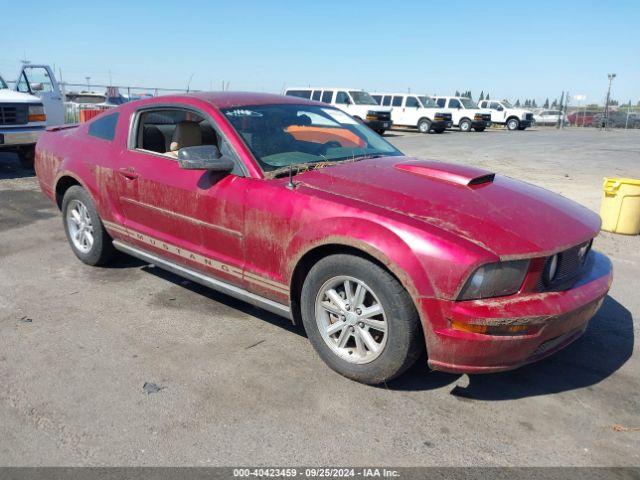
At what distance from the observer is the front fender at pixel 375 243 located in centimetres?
281

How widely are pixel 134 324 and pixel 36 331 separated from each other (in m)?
0.65

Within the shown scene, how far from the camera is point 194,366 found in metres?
3.39

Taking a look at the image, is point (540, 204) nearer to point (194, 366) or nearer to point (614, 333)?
point (614, 333)

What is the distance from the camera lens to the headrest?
14.7 ft

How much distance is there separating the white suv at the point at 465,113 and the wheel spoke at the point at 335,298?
96.8 feet

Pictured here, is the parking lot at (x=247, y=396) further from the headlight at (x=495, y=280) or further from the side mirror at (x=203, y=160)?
the side mirror at (x=203, y=160)

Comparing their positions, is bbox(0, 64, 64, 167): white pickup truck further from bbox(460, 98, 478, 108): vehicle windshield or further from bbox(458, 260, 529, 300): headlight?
bbox(460, 98, 478, 108): vehicle windshield

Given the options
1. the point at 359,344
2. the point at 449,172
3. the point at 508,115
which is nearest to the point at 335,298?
the point at 359,344

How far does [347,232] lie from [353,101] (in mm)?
22417

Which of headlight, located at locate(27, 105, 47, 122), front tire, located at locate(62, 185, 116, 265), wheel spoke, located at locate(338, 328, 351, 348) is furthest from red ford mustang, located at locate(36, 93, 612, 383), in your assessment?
headlight, located at locate(27, 105, 47, 122)

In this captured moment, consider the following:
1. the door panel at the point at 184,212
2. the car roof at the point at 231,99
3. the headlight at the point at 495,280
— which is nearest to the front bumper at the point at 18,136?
the car roof at the point at 231,99

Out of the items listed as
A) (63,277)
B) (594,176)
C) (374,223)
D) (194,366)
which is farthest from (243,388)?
(594,176)


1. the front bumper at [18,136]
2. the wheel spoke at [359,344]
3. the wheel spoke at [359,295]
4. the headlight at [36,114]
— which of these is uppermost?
the headlight at [36,114]

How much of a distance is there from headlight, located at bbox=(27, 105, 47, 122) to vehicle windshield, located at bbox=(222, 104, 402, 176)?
778 centimetres
